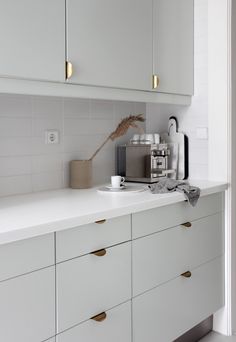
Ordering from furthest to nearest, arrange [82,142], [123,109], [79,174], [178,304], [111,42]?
1. [123,109]
2. [82,142]
3. [79,174]
4. [178,304]
5. [111,42]

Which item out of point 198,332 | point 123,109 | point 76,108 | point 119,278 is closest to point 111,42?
point 76,108

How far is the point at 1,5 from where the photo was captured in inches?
64.8

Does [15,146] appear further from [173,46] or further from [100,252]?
[173,46]

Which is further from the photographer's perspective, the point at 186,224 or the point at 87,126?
the point at 87,126

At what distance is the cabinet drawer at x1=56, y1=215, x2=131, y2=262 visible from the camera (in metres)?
1.58

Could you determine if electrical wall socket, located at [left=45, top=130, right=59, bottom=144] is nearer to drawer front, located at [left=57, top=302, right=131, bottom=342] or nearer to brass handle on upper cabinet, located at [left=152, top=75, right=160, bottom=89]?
brass handle on upper cabinet, located at [left=152, top=75, right=160, bottom=89]

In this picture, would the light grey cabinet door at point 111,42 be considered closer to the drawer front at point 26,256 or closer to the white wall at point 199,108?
the white wall at point 199,108

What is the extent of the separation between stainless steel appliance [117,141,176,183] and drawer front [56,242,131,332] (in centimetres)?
77

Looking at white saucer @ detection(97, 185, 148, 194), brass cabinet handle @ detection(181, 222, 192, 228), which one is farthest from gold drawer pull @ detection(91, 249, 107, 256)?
brass cabinet handle @ detection(181, 222, 192, 228)

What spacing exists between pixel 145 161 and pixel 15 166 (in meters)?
0.80

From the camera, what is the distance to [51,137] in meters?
2.31

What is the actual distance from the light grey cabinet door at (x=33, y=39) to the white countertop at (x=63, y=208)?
551mm

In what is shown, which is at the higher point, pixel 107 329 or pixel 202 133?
pixel 202 133

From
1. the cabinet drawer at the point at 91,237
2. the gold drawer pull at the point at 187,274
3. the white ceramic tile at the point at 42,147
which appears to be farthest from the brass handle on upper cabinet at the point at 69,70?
the gold drawer pull at the point at 187,274
